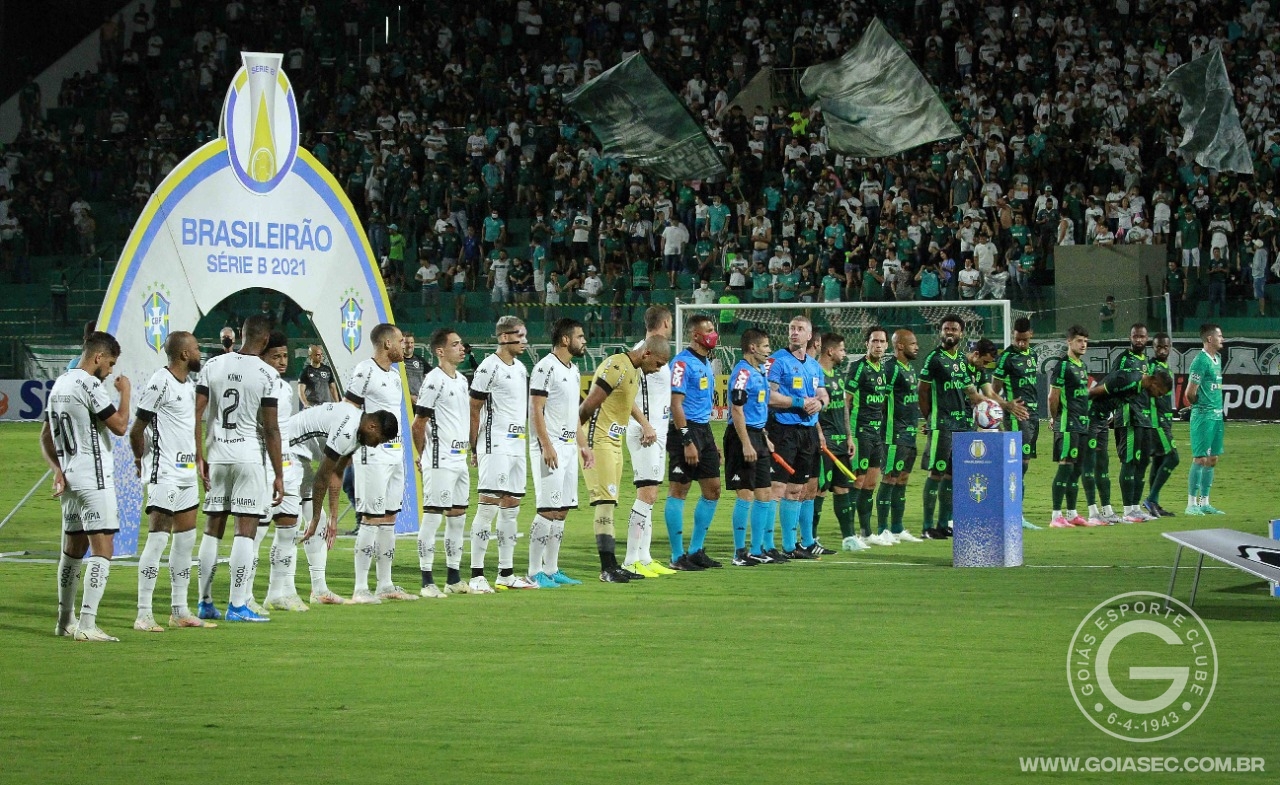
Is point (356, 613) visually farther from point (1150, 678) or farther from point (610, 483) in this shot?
point (1150, 678)

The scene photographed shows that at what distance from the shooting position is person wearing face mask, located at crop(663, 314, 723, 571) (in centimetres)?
1505

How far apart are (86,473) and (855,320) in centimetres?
1967

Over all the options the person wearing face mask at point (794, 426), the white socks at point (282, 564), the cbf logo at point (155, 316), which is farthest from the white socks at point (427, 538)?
the cbf logo at point (155, 316)

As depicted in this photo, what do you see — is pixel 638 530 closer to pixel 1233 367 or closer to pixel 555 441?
pixel 555 441

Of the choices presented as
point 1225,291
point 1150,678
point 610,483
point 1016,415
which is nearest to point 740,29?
point 1225,291

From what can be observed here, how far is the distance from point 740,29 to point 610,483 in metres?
30.5

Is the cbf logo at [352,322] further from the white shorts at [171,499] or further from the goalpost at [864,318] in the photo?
the goalpost at [864,318]

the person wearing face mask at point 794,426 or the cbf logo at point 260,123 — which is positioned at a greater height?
the cbf logo at point 260,123

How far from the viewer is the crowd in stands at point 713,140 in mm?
33812

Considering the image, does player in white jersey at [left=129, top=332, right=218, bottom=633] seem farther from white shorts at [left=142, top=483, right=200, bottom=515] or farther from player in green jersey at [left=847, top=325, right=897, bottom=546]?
player in green jersey at [left=847, top=325, right=897, bottom=546]

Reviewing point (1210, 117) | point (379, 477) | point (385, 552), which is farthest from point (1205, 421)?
point (1210, 117)

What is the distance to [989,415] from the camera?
16984 mm

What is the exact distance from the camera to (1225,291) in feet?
104

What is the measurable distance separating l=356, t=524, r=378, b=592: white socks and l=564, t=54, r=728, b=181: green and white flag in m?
24.2
